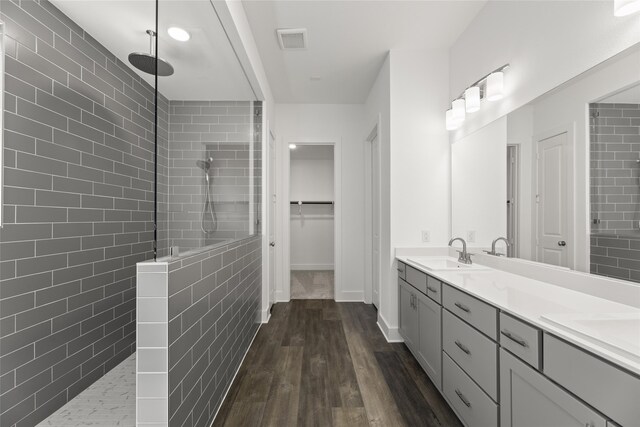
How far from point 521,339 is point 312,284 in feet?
13.7

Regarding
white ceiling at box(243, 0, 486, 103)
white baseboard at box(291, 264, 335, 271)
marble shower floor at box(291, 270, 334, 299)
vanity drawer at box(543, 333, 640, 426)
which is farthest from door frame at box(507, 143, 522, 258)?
white baseboard at box(291, 264, 335, 271)

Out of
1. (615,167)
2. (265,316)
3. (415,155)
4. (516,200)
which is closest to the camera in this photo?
(615,167)

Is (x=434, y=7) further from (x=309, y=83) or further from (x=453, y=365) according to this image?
(x=453, y=365)

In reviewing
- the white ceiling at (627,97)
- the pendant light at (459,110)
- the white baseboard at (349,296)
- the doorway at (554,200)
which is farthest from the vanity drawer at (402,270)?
the white ceiling at (627,97)

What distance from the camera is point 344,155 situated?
4.12 metres

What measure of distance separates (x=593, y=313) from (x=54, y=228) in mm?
2846

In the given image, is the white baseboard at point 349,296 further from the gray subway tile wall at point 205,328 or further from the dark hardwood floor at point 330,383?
the gray subway tile wall at point 205,328

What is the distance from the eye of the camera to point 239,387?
2051 millimetres

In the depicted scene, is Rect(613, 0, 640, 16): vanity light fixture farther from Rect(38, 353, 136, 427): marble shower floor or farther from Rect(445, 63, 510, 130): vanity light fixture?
Rect(38, 353, 136, 427): marble shower floor

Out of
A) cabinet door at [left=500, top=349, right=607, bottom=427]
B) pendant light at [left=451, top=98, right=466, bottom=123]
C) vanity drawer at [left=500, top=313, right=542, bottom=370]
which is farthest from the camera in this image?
pendant light at [left=451, top=98, right=466, bottom=123]

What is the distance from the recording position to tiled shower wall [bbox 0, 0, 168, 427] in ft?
4.94

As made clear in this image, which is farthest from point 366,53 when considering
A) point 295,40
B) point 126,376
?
point 126,376

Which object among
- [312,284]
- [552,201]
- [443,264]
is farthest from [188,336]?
[312,284]

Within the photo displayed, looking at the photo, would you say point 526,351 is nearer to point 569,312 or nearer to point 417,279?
point 569,312
